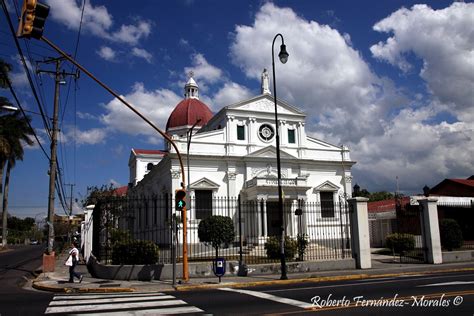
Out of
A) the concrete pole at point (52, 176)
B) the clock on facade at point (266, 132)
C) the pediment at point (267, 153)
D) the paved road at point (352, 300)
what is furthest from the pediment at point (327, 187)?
the paved road at point (352, 300)

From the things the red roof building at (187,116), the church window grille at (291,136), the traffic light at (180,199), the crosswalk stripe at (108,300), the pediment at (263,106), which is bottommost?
the crosswalk stripe at (108,300)

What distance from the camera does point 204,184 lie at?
3619 centimetres

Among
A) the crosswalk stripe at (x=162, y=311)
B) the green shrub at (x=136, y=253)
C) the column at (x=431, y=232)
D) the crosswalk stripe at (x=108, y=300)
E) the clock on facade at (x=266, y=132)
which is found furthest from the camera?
the clock on facade at (x=266, y=132)

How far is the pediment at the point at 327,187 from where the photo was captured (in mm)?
39562

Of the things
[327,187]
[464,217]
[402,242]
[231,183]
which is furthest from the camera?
[327,187]

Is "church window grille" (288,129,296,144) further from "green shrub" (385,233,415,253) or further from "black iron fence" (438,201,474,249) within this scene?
"green shrub" (385,233,415,253)

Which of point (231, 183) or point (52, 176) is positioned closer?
point (52, 176)

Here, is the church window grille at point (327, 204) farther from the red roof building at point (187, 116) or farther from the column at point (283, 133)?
the red roof building at point (187, 116)

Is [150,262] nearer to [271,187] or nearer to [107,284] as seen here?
[107,284]

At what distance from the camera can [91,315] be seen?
356 inches

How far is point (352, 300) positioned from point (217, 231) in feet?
41.4

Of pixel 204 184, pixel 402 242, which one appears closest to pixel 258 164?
pixel 204 184

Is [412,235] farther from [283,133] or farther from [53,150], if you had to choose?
[53,150]

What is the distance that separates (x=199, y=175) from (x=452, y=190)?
998 inches
